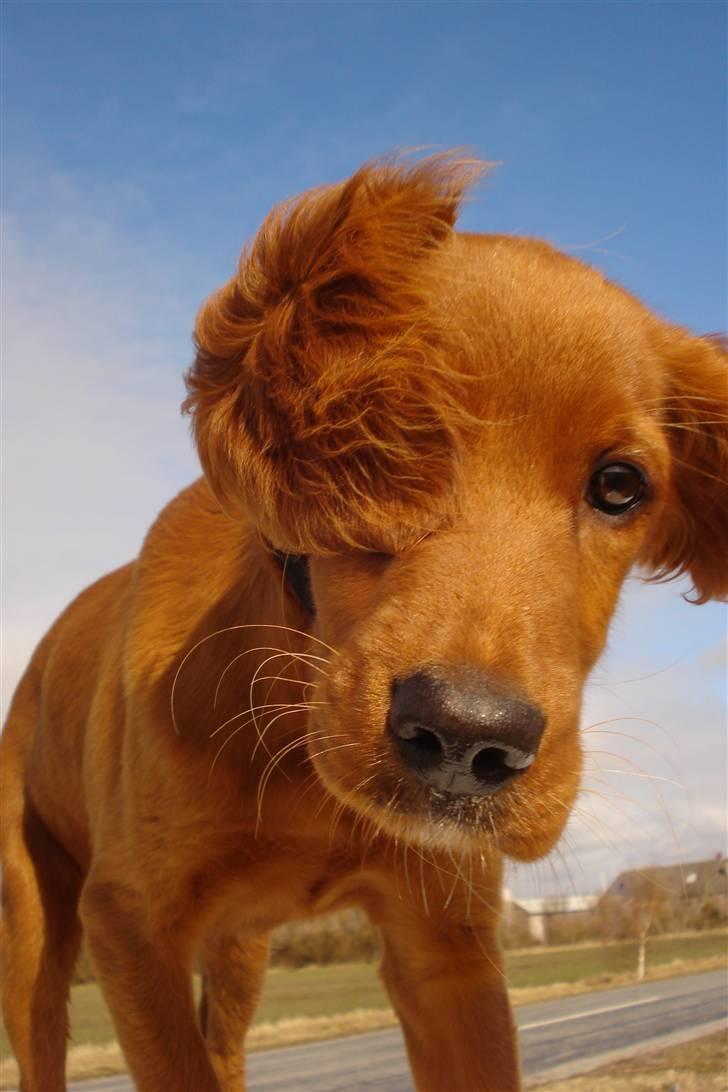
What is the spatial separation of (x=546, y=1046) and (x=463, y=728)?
11446 mm

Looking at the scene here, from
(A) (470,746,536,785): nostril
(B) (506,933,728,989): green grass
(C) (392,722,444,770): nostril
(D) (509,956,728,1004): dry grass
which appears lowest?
(D) (509,956,728,1004): dry grass

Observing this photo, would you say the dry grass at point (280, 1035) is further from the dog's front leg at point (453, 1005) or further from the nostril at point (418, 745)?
the nostril at point (418, 745)

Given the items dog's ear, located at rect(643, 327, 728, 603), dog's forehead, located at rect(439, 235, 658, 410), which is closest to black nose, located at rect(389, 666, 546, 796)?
dog's forehead, located at rect(439, 235, 658, 410)

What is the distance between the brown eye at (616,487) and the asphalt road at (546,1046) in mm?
5964

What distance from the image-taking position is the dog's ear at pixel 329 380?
2686 millimetres

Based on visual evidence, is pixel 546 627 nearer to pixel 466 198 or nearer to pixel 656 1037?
pixel 466 198

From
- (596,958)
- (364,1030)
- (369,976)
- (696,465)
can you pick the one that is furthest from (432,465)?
(596,958)

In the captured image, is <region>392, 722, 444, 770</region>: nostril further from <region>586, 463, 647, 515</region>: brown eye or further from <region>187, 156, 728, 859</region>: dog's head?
<region>586, 463, 647, 515</region>: brown eye

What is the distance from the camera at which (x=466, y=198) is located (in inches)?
121

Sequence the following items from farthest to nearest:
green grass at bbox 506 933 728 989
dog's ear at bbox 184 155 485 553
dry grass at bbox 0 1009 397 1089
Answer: green grass at bbox 506 933 728 989, dry grass at bbox 0 1009 397 1089, dog's ear at bbox 184 155 485 553

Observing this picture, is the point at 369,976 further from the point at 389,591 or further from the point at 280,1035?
the point at 389,591

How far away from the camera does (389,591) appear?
8.29ft

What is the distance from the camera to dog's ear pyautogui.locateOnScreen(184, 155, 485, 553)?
2686 mm

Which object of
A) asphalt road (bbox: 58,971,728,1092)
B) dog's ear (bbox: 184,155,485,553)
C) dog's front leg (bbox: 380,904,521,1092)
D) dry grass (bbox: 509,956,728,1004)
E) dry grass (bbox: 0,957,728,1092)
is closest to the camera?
dog's ear (bbox: 184,155,485,553)
